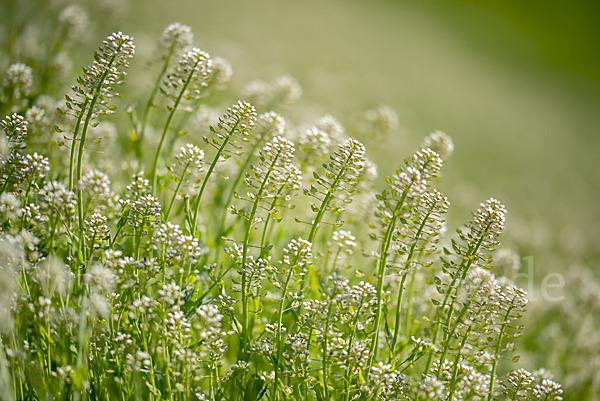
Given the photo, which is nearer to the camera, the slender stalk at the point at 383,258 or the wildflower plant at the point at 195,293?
the wildflower plant at the point at 195,293

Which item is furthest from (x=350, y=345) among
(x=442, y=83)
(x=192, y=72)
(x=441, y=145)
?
(x=442, y=83)

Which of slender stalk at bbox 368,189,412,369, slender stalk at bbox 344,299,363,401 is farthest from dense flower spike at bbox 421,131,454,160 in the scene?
slender stalk at bbox 344,299,363,401

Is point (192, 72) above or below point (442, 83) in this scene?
below

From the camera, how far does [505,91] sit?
19359 millimetres

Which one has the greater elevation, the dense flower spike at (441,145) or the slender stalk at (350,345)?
the dense flower spike at (441,145)

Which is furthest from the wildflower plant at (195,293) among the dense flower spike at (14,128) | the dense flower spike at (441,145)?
the dense flower spike at (441,145)

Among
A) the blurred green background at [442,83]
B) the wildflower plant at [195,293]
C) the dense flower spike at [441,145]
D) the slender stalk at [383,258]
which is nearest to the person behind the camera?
the wildflower plant at [195,293]

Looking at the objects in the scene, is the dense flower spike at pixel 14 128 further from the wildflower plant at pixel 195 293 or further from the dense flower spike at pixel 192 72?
the dense flower spike at pixel 192 72

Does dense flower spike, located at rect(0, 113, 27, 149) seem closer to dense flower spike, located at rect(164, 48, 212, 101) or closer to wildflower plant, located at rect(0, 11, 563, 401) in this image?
wildflower plant, located at rect(0, 11, 563, 401)

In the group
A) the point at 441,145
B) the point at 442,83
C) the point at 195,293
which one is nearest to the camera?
the point at 195,293

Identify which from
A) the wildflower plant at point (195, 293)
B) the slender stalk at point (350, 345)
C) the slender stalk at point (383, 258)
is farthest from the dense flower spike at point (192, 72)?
the slender stalk at point (350, 345)

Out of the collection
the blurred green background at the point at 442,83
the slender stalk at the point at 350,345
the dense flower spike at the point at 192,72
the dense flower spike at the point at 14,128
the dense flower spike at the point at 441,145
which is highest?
the blurred green background at the point at 442,83

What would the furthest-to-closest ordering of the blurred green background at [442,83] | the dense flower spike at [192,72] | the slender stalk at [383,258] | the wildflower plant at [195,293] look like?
the blurred green background at [442,83]
the dense flower spike at [192,72]
the slender stalk at [383,258]
the wildflower plant at [195,293]

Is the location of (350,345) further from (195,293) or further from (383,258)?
(195,293)
